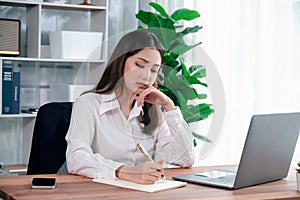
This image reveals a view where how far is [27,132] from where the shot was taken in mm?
3672

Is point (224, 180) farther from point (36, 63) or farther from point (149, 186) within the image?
point (36, 63)

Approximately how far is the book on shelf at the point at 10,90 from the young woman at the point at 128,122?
4.59ft

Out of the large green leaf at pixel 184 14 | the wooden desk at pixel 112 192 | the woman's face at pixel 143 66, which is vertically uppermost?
the large green leaf at pixel 184 14

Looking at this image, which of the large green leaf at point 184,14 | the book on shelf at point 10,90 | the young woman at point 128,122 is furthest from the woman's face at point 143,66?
the book on shelf at point 10,90

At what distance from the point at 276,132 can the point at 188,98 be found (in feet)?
1.04

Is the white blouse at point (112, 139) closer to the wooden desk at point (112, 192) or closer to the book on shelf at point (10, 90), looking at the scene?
the wooden desk at point (112, 192)

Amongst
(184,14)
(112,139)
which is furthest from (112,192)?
(184,14)

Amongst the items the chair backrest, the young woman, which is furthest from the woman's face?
the chair backrest

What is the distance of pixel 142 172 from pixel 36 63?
2.05m

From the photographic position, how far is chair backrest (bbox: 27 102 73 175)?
2436 millimetres

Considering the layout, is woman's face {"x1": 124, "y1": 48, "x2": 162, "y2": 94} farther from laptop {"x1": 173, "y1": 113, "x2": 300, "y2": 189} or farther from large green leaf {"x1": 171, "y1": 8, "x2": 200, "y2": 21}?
large green leaf {"x1": 171, "y1": 8, "x2": 200, "y2": 21}

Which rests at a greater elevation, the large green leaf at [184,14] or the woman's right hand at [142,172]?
the large green leaf at [184,14]

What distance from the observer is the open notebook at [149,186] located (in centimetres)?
181

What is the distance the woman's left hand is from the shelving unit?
170 cm
